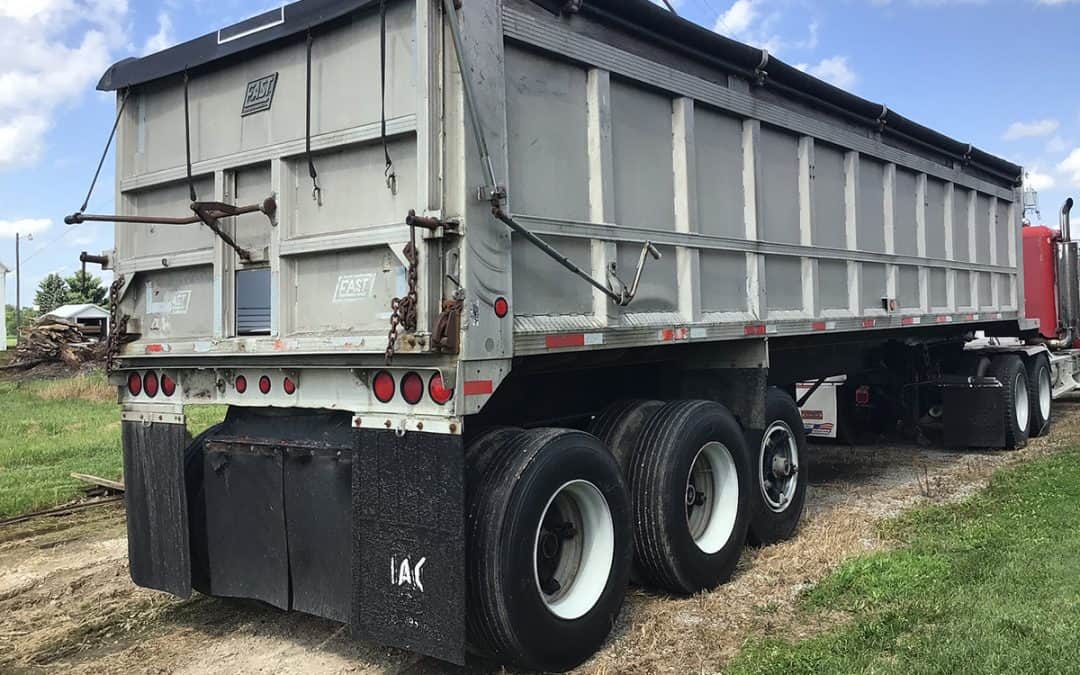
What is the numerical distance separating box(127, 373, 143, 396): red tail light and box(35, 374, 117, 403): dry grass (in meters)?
13.8

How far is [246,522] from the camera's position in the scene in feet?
14.9

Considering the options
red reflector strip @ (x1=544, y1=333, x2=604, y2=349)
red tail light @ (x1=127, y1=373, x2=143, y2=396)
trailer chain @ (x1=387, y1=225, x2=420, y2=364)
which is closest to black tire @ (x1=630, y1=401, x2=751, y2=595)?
red reflector strip @ (x1=544, y1=333, x2=604, y2=349)

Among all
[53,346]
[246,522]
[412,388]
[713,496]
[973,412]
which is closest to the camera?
[412,388]

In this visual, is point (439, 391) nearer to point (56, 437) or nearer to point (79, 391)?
point (56, 437)

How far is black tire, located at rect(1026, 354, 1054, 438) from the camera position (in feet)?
37.0

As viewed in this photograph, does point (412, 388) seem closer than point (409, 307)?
No

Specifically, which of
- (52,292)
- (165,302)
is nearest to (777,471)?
(165,302)

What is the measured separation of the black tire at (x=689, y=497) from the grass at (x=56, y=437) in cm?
506

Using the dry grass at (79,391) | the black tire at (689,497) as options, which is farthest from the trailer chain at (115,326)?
the dry grass at (79,391)

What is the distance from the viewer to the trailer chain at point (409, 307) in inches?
146

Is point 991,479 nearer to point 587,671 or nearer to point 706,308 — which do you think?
point 706,308

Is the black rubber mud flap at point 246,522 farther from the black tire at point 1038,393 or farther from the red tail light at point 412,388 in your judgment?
the black tire at point 1038,393

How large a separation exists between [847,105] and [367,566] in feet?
18.2

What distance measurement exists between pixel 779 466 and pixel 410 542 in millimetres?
3471
